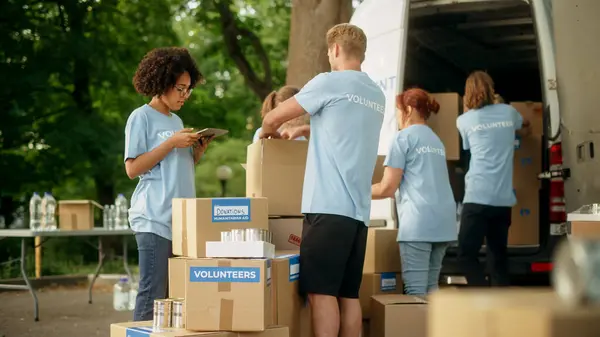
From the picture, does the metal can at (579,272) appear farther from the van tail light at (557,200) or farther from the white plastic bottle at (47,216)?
the white plastic bottle at (47,216)

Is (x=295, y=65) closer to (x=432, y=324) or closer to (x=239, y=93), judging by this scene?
(x=432, y=324)

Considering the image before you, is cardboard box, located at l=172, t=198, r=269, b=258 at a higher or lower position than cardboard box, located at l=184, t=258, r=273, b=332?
higher

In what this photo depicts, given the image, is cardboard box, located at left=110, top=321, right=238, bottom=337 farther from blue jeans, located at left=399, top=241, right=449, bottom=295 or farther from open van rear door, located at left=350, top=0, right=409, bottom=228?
open van rear door, located at left=350, top=0, right=409, bottom=228

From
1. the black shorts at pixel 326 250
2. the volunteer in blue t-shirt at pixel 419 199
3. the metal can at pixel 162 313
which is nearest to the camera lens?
the metal can at pixel 162 313

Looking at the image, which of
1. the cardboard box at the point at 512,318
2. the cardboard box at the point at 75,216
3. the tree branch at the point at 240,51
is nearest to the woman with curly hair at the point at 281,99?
the cardboard box at the point at 512,318

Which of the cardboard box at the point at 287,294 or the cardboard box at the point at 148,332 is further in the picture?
the cardboard box at the point at 287,294

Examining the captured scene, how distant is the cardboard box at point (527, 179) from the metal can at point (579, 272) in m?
5.87

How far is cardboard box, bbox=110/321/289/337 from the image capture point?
4.32 m

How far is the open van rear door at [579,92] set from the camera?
510 cm

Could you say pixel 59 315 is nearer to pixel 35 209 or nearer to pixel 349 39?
pixel 35 209

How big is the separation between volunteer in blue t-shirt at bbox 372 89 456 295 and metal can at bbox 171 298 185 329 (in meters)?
1.57

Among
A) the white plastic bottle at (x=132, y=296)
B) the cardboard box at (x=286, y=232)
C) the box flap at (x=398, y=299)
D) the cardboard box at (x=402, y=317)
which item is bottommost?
the white plastic bottle at (x=132, y=296)

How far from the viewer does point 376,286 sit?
5.84 metres

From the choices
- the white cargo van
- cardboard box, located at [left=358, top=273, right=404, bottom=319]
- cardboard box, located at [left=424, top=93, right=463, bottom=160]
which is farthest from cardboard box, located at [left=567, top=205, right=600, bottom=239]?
cardboard box, located at [left=424, top=93, right=463, bottom=160]
